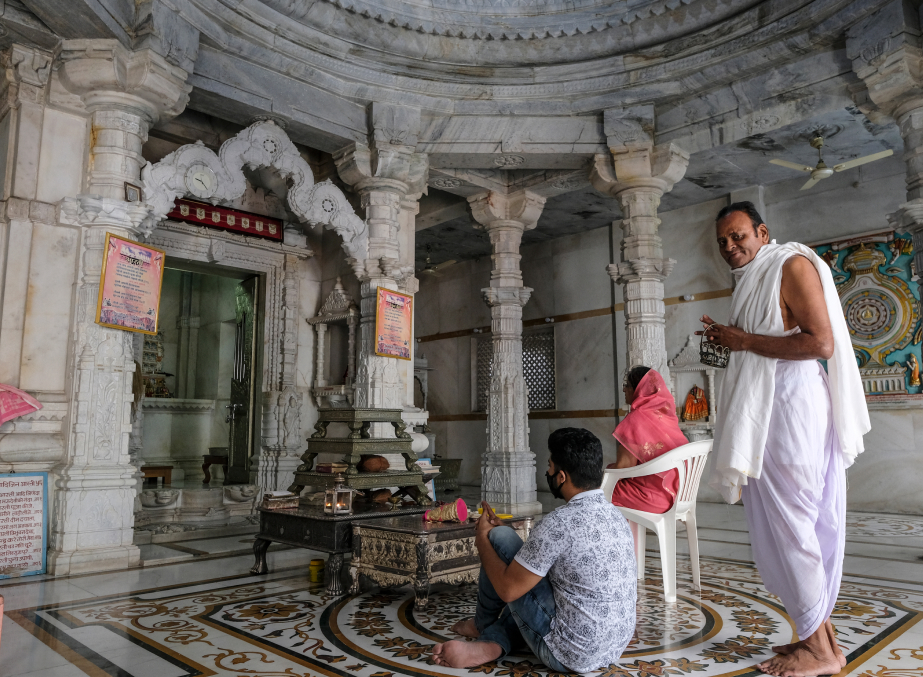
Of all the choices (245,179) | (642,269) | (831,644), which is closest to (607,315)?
Answer: (642,269)

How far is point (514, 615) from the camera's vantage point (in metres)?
2.65

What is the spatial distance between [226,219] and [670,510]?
5892 millimetres

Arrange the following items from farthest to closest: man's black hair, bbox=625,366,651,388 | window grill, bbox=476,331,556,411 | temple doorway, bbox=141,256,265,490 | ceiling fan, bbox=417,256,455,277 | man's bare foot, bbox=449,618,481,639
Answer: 1. window grill, bbox=476,331,556,411
2. ceiling fan, bbox=417,256,455,277
3. temple doorway, bbox=141,256,265,490
4. man's black hair, bbox=625,366,651,388
5. man's bare foot, bbox=449,618,481,639

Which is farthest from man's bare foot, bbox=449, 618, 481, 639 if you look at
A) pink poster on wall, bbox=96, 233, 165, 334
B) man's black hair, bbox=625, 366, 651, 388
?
pink poster on wall, bbox=96, 233, 165, 334

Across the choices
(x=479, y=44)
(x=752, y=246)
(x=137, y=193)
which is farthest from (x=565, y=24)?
(x=752, y=246)

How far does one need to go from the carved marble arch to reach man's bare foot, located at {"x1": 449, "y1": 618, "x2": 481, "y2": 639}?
405cm

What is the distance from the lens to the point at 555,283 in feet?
39.2

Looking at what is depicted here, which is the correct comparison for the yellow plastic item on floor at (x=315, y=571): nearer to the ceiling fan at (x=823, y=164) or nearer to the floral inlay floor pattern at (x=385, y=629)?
the floral inlay floor pattern at (x=385, y=629)

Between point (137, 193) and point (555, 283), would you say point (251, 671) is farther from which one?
point (555, 283)

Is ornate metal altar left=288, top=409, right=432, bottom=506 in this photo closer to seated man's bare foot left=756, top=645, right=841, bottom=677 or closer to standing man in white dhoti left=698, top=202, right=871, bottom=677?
standing man in white dhoti left=698, top=202, right=871, bottom=677

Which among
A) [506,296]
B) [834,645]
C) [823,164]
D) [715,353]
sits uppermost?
[823,164]

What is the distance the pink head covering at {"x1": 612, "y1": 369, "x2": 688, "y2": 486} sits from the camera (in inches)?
163

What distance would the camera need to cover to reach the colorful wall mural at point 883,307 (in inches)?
328

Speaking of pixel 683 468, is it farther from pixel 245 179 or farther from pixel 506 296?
pixel 506 296
